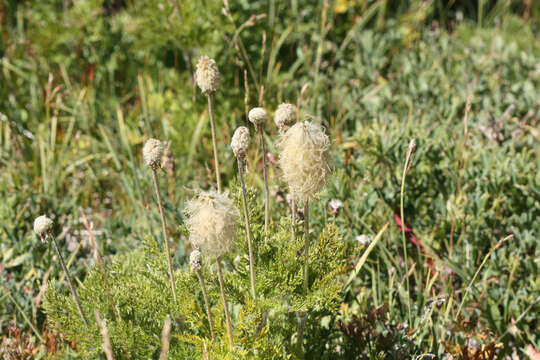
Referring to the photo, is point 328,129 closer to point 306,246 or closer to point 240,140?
point 306,246

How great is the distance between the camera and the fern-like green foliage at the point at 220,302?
1.26m

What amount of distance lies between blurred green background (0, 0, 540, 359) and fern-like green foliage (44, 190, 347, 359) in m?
0.25

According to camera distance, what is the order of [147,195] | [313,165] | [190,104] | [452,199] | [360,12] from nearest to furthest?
[313,165] < [452,199] < [147,195] < [190,104] < [360,12]

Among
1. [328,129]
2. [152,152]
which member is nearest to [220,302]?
[152,152]

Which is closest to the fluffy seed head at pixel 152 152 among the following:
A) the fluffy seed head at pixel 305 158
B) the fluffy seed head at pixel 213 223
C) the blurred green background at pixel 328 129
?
the fluffy seed head at pixel 213 223

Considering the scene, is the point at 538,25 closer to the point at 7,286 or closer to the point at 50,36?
the point at 50,36

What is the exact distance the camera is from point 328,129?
103 inches

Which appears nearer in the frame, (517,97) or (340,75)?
(517,97)

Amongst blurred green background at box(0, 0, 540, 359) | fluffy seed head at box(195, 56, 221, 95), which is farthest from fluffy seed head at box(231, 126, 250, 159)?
blurred green background at box(0, 0, 540, 359)

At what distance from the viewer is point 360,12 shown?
3.74m

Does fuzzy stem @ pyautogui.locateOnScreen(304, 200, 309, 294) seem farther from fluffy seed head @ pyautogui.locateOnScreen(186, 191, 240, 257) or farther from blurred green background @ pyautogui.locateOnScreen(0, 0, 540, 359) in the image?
blurred green background @ pyautogui.locateOnScreen(0, 0, 540, 359)

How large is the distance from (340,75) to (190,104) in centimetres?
99

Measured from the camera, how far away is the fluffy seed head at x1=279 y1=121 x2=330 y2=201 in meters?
1.08

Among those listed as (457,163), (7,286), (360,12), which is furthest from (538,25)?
(7,286)
